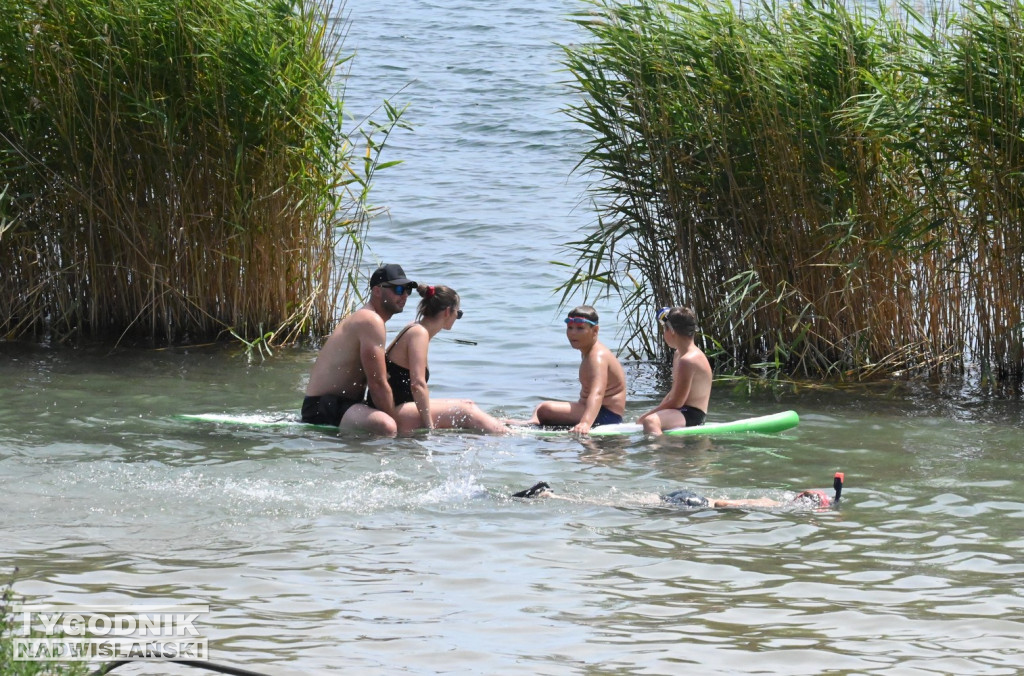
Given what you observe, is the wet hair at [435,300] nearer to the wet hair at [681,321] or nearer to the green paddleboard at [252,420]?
the green paddleboard at [252,420]

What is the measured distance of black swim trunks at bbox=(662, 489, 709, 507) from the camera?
6559 millimetres

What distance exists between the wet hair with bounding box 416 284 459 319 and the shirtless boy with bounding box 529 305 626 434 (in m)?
0.81

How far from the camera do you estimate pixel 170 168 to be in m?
10.6

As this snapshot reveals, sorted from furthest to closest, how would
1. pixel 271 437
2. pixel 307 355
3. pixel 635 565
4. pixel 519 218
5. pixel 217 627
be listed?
pixel 519 218 → pixel 307 355 → pixel 271 437 → pixel 635 565 → pixel 217 627

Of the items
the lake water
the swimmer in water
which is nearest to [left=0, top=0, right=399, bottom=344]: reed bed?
the lake water

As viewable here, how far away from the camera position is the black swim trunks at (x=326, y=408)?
8578 millimetres

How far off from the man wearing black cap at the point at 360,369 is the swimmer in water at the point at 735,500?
6.49ft

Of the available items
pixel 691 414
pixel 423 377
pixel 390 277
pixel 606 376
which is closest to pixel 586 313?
pixel 606 376

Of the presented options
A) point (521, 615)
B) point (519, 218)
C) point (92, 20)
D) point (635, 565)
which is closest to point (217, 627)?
point (521, 615)

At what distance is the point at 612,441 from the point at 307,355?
11.8 ft

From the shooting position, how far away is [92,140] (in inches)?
415

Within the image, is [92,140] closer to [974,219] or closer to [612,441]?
[612,441]

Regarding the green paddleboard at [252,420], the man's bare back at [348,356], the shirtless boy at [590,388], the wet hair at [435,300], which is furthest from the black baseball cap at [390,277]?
the shirtless boy at [590,388]

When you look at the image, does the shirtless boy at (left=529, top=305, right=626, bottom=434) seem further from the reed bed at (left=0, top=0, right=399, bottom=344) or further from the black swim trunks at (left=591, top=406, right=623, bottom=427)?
the reed bed at (left=0, top=0, right=399, bottom=344)
